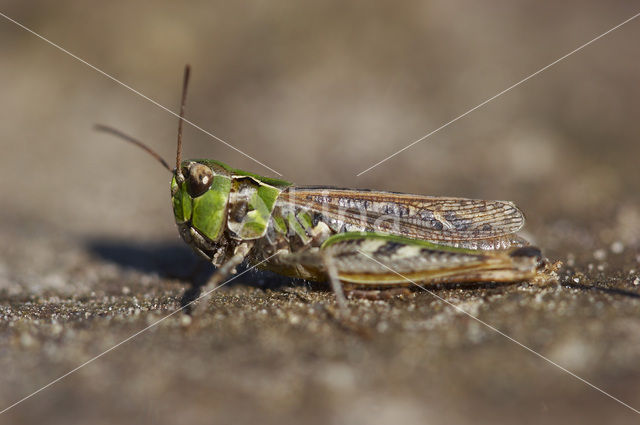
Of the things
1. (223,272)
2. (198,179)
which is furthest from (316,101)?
(223,272)

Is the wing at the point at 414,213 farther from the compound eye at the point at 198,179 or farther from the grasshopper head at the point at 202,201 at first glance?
the compound eye at the point at 198,179

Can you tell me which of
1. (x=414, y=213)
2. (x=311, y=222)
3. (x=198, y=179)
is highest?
(x=198, y=179)

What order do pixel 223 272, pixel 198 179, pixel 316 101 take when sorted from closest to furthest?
pixel 223 272
pixel 198 179
pixel 316 101

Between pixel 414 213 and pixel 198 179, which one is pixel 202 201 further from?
pixel 414 213

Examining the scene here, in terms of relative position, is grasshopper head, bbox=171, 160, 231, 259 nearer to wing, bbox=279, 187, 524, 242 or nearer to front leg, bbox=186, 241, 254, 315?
front leg, bbox=186, 241, 254, 315

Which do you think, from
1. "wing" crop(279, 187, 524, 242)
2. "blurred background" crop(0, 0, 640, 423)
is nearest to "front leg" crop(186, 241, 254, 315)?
"wing" crop(279, 187, 524, 242)

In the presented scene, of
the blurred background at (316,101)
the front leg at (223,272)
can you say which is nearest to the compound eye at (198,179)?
the front leg at (223,272)

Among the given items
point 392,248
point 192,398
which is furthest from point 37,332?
point 392,248

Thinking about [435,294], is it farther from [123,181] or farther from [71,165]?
[71,165]
